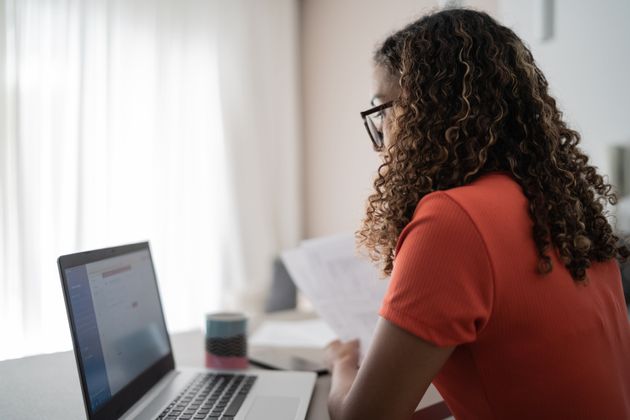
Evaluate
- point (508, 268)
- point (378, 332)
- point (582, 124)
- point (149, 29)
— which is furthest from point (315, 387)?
point (149, 29)

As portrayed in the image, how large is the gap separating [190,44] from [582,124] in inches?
81.1

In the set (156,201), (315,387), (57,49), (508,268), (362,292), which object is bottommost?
(315,387)

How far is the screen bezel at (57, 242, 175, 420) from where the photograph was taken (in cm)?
72

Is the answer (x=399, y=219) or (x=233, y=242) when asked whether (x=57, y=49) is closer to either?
(x=233, y=242)

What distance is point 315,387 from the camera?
99 centimetres

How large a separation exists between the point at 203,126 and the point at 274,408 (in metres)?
2.27

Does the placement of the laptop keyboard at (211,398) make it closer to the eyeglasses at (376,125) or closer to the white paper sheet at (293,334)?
the white paper sheet at (293,334)

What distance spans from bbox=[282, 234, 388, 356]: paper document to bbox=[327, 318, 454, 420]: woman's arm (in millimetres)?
452

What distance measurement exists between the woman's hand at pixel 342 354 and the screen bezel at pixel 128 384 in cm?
33

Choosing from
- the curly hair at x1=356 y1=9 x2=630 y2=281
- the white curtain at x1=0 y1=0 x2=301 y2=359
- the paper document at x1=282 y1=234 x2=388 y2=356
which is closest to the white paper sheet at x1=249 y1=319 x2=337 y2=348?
the paper document at x1=282 y1=234 x2=388 y2=356

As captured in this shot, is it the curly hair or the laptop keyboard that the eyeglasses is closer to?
the curly hair

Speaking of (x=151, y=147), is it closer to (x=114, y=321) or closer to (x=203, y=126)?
(x=203, y=126)

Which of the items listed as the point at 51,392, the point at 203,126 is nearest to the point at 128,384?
the point at 51,392

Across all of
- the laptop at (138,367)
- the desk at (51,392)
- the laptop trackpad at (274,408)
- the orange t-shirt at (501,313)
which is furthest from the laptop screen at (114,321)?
the orange t-shirt at (501,313)
